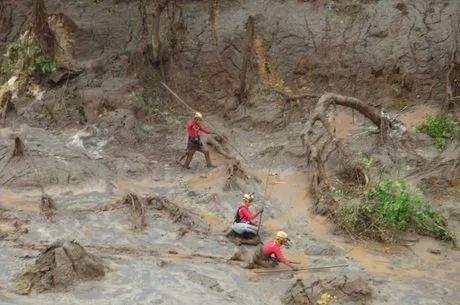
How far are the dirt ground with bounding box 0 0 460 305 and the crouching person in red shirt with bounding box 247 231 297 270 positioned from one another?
237 mm

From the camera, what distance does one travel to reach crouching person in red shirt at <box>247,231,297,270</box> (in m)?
11.7

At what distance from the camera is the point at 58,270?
10906 millimetres

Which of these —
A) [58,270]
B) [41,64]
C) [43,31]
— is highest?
[43,31]

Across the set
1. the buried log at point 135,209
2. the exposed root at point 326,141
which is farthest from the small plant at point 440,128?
the buried log at point 135,209

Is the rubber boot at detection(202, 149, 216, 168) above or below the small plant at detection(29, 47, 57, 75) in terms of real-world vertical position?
below

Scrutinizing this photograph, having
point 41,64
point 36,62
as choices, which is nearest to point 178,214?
point 41,64

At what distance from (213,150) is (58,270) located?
7.05 meters

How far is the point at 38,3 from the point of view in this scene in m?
18.9

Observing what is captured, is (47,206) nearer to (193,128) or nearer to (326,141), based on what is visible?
(193,128)

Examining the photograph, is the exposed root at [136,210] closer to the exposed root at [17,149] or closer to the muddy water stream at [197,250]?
the muddy water stream at [197,250]

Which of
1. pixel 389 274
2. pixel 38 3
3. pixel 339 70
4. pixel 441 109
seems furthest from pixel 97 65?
pixel 389 274

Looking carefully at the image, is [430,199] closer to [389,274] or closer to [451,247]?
[451,247]

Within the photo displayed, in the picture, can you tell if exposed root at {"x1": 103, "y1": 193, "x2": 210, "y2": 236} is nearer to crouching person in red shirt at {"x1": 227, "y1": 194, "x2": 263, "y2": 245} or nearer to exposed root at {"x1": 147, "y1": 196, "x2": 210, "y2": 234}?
exposed root at {"x1": 147, "y1": 196, "x2": 210, "y2": 234}

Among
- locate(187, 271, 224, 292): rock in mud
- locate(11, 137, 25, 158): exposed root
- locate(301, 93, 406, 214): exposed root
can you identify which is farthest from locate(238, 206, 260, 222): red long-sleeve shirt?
locate(11, 137, 25, 158): exposed root
